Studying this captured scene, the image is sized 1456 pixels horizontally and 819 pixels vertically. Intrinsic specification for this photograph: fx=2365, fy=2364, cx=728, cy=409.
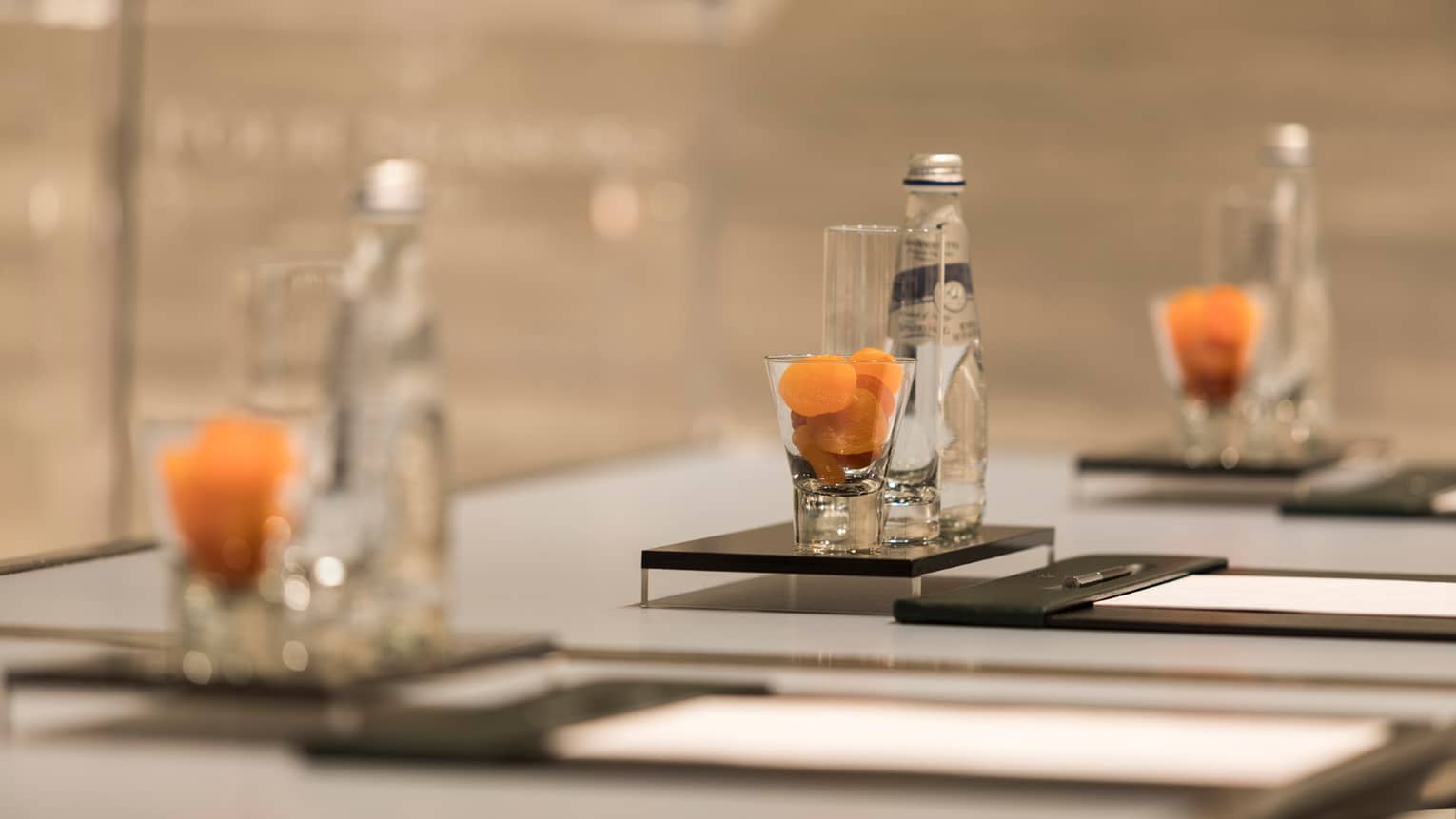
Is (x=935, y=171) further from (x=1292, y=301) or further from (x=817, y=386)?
(x=1292, y=301)

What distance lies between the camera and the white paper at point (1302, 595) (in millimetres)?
1725

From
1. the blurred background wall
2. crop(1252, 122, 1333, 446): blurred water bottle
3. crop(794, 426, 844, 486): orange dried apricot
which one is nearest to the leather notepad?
crop(794, 426, 844, 486): orange dried apricot

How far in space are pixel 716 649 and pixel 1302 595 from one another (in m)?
0.51

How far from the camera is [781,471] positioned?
10.9ft

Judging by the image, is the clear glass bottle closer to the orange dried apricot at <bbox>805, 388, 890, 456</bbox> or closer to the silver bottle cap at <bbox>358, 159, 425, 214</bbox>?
the silver bottle cap at <bbox>358, 159, 425, 214</bbox>

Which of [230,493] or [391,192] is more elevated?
[391,192]

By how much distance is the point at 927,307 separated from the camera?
1833mm

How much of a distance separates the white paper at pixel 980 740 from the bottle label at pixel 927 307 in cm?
55

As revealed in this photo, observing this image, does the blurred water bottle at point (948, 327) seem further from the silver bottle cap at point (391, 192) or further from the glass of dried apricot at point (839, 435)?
the silver bottle cap at point (391, 192)

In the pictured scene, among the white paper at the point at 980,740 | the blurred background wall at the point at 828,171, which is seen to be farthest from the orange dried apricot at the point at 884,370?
the blurred background wall at the point at 828,171

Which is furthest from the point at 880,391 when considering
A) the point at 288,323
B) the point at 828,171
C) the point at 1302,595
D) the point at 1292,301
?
the point at 828,171

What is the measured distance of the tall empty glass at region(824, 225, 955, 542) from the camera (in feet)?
5.88

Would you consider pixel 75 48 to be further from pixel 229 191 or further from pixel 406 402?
pixel 406 402

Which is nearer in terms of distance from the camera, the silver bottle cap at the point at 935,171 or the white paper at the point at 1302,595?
the white paper at the point at 1302,595
